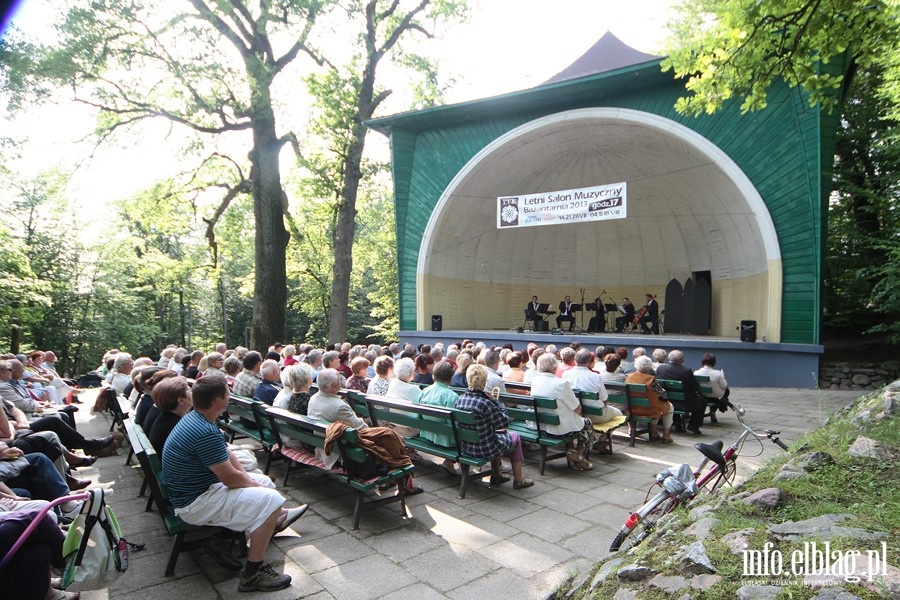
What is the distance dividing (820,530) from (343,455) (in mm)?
2648

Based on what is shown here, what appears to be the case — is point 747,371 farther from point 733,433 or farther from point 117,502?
point 117,502

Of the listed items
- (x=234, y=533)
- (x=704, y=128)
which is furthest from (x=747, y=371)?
(x=234, y=533)

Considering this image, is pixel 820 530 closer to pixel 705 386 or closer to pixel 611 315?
pixel 705 386

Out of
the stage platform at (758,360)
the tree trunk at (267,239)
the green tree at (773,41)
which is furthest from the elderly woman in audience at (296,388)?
the stage platform at (758,360)

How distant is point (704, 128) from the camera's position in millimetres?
11133

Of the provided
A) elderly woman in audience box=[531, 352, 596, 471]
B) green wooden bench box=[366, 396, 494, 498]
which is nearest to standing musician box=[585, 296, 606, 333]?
elderly woman in audience box=[531, 352, 596, 471]

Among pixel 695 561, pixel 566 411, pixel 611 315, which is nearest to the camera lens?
pixel 695 561

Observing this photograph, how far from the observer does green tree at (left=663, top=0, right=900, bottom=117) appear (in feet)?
15.0

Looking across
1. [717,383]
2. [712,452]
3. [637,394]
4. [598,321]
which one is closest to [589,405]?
[637,394]

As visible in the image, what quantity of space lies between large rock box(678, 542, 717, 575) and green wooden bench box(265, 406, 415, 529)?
6.21ft

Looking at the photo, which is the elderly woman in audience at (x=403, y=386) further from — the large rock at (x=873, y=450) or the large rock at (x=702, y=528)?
the large rock at (x=873, y=450)

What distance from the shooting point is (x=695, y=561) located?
6.66 ft

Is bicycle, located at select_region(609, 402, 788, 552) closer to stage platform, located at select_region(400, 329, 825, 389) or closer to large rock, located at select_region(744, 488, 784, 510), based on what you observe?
large rock, located at select_region(744, 488, 784, 510)

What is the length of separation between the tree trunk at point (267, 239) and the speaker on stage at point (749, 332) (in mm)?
9978
